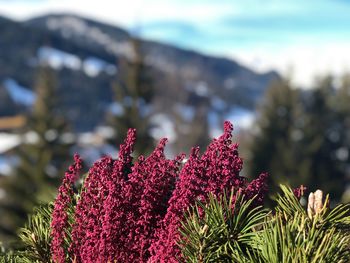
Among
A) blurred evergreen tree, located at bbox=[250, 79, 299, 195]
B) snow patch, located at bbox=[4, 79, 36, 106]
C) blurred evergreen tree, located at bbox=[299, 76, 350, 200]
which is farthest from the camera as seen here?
snow patch, located at bbox=[4, 79, 36, 106]

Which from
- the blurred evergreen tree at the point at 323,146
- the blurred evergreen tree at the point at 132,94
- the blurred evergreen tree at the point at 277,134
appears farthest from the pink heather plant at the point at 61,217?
the blurred evergreen tree at the point at 277,134

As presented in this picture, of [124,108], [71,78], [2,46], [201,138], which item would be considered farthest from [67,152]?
[2,46]

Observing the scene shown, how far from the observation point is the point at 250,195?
4215mm

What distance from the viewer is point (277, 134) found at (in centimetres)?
4903

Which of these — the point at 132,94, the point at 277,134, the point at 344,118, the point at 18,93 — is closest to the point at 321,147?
the point at 277,134

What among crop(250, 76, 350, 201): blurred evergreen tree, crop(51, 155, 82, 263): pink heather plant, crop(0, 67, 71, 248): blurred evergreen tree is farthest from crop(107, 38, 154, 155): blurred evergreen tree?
crop(51, 155, 82, 263): pink heather plant

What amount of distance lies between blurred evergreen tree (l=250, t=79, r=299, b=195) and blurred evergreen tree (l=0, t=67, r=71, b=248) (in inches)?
679

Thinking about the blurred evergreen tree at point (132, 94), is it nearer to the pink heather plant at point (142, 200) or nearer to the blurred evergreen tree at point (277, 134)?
the blurred evergreen tree at point (277, 134)

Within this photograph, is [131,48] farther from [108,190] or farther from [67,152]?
[108,190]

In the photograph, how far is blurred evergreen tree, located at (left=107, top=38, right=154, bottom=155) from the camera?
39.9 metres

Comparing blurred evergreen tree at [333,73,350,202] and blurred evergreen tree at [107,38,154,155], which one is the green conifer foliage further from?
blurred evergreen tree at [107,38,154,155]

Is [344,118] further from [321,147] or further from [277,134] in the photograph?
[277,134]

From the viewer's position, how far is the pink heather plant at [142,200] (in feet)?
13.4

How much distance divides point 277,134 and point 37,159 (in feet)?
73.3
